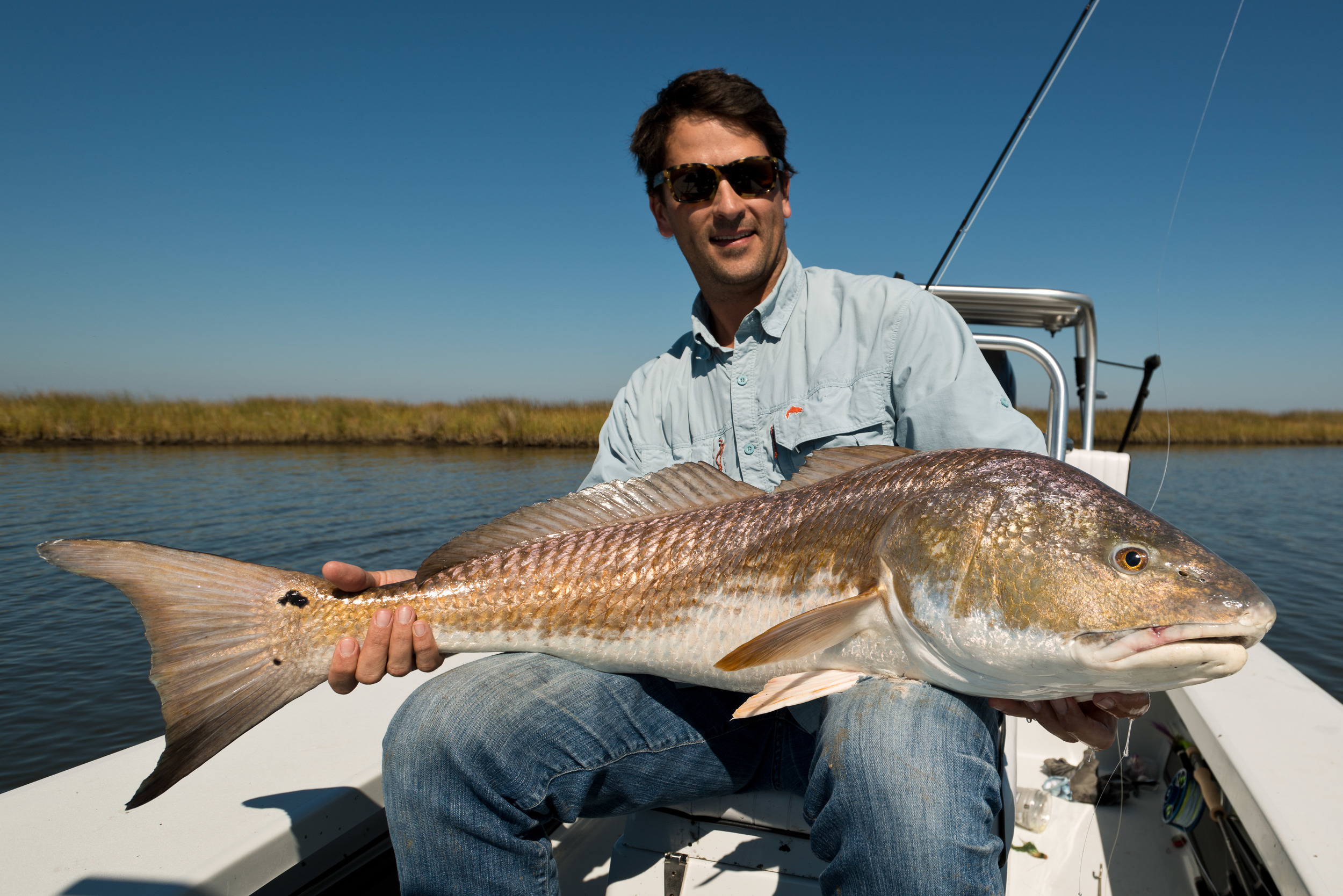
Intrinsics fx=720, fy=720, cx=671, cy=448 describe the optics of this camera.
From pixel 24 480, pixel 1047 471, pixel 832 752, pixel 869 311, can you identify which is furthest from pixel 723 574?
pixel 24 480

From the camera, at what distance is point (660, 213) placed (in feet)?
10.5

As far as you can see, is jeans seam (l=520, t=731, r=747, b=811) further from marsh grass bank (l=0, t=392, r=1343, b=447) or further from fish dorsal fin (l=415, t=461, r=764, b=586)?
marsh grass bank (l=0, t=392, r=1343, b=447)

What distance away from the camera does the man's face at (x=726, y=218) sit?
279 centimetres

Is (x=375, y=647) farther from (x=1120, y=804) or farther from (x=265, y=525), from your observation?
(x=265, y=525)

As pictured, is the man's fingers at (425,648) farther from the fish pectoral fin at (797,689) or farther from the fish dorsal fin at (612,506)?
the fish pectoral fin at (797,689)

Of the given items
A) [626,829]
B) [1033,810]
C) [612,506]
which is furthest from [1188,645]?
[1033,810]

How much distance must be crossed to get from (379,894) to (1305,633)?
924 cm

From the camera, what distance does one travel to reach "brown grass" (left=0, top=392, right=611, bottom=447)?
20.8 m

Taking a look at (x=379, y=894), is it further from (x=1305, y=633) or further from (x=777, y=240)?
(x=1305, y=633)

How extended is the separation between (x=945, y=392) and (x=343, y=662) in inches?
75.6

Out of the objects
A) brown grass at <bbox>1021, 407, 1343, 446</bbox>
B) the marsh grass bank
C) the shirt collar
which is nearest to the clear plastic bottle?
the shirt collar

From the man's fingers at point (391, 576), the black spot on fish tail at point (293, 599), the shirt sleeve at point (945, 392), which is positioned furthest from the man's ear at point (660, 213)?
the black spot on fish tail at point (293, 599)

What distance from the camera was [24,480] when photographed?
13.9 m

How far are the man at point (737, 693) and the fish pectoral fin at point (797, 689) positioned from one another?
43 millimetres
